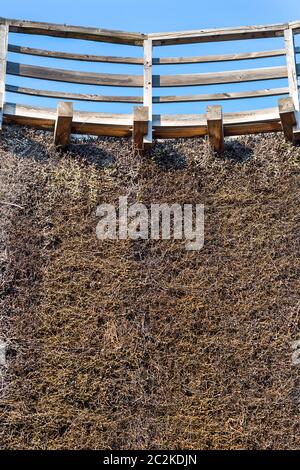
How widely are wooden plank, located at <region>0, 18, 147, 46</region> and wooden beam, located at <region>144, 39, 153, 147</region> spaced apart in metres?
0.09

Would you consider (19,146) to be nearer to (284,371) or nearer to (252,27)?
(252,27)

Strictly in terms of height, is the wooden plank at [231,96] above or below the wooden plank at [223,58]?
below

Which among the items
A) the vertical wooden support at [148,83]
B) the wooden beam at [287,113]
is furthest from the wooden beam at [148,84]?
the wooden beam at [287,113]

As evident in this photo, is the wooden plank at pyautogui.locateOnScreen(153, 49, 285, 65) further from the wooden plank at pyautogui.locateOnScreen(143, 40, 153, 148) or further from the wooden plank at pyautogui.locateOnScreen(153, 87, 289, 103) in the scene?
the wooden plank at pyautogui.locateOnScreen(153, 87, 289, 103)

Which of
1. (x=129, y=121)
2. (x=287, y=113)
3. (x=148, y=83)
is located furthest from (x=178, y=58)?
(x=287, y=113)

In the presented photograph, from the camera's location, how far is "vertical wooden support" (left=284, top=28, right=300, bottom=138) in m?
6.43

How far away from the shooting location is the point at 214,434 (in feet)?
17.1

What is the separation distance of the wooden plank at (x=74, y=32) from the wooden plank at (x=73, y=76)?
335 millimetres

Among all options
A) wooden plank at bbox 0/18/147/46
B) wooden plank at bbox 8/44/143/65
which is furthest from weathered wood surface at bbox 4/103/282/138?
wooden plank at bbox 0/18/147/46

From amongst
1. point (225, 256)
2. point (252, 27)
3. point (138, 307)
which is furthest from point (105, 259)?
point (252, 27)

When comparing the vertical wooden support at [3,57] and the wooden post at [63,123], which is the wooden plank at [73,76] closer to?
the vertical wooden support at [3,57]

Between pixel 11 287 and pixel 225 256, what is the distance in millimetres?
1619

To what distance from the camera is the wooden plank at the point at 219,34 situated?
21.9 ft
